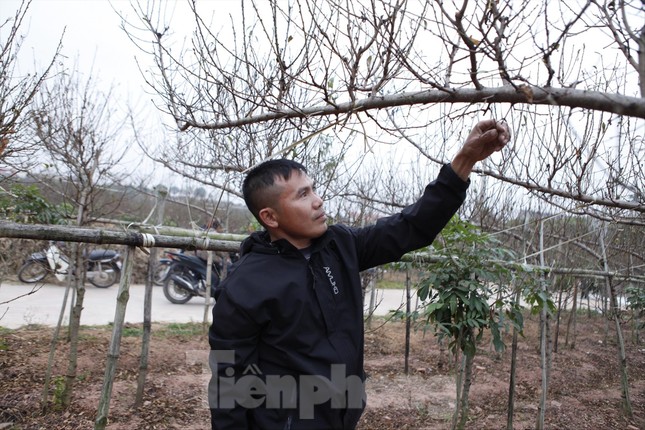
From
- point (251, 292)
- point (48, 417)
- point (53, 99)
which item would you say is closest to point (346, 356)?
point (251, 292)

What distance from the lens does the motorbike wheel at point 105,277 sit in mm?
9852

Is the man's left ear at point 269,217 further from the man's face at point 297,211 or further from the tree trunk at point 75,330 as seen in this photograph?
the tree trunk at point 75,330

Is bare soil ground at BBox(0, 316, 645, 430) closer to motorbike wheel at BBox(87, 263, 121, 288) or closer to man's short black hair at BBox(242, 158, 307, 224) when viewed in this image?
man's short black hair at BBox(242, 158, 307, 224)

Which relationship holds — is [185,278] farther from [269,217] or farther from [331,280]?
[331,280]

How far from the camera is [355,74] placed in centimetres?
178

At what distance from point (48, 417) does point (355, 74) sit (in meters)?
3.60

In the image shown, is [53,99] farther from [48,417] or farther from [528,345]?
[528,345]

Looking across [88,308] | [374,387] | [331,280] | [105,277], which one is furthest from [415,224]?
[105,277]

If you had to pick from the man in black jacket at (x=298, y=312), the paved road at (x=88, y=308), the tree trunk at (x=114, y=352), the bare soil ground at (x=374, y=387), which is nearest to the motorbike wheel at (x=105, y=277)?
the paved road at (x=88, y=308)

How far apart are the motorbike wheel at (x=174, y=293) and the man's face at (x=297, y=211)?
326 inches

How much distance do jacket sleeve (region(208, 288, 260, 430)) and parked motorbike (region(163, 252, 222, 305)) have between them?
24.9 ft

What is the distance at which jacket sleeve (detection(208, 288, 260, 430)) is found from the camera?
1393mm

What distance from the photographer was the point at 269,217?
5.31ft

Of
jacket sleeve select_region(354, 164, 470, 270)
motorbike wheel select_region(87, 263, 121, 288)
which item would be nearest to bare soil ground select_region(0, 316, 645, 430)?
jacket sleeve select_region(354, 164, 470, 270)
